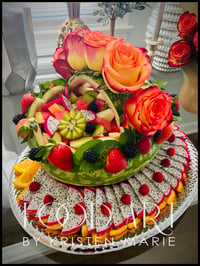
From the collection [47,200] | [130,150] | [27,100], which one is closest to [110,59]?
[130,150]

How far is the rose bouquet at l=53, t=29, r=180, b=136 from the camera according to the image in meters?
0.69

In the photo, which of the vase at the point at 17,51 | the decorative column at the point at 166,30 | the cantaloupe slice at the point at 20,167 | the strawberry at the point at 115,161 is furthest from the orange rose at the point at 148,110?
the vase at the point at 17,51

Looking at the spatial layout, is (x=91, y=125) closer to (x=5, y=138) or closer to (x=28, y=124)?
(x=28, y=124)

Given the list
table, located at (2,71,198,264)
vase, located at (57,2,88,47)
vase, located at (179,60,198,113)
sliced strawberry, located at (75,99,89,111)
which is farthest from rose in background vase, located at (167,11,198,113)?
vase, located at (57,2,88,47)

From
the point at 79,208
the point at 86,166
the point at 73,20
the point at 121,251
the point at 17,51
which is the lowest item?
the point at 121,251

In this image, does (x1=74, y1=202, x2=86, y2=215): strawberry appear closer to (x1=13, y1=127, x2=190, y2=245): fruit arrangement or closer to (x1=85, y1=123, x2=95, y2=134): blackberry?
(x1=13, y1=127, x2=190, y2=245): fruit arrangement

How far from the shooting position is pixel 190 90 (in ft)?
3.50

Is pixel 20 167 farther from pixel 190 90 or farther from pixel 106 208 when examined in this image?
pixel 190 90

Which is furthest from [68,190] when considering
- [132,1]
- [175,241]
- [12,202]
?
[132,1]

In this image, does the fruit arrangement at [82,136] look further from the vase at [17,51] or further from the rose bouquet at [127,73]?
the vase at [17,51]

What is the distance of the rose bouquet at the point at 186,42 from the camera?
81 cm

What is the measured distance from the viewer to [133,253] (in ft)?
2.65

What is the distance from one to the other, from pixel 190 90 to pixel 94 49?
20.8 inches

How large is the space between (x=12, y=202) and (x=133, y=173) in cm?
44
